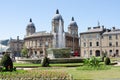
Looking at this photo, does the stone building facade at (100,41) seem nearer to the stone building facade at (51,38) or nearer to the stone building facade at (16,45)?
the stone building facade at (51,38)

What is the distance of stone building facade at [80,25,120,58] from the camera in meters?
96.6

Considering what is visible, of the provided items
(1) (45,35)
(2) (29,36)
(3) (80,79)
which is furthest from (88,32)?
(3) (80,79)

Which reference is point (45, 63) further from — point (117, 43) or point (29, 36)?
point (29, 36)

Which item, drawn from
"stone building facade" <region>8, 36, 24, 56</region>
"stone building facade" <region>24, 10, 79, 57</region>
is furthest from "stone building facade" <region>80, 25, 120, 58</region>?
"stone building facade" <region>8, 36, 24, 56</region>

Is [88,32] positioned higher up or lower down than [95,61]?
higher up

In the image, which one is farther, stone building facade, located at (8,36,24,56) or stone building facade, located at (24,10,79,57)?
stone building facade, located at (8,36,24,56)

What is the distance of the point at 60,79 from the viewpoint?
20000 mm

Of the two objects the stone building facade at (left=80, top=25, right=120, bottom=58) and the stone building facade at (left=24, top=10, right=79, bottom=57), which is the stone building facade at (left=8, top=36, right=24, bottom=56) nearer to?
the stone building facade at (left=24, top=10, right=79, bottom=57)

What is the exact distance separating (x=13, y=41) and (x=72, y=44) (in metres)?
46.9

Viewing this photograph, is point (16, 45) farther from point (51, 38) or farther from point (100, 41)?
point (100, 41)

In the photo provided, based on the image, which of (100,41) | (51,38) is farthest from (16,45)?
(100,41)

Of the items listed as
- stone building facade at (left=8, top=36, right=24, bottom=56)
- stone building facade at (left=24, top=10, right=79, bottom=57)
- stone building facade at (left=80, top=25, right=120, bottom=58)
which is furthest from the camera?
stone building facade at (left=8, top=36, right=24, bottom=56)

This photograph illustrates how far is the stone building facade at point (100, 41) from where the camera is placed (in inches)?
3804

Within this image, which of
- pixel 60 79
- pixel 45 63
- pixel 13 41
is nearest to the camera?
pixel 60 79
